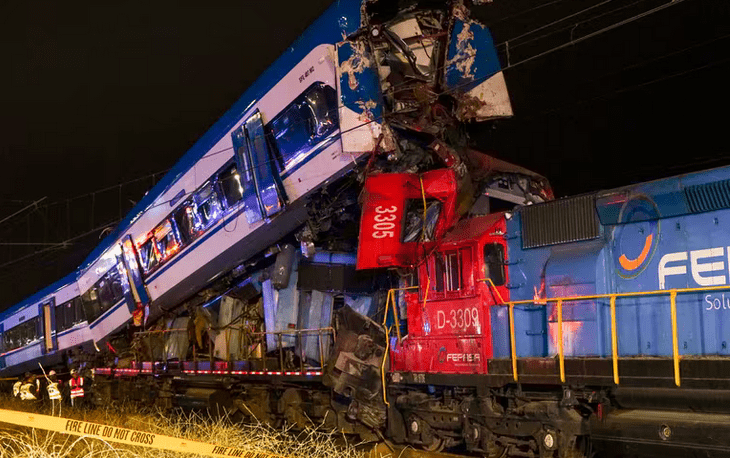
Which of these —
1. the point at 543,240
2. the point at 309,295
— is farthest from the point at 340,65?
the point at 309,295

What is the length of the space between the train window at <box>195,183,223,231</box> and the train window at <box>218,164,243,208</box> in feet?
1.09

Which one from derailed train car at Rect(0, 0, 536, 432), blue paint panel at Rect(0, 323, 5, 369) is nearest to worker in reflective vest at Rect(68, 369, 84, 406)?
derailed train car at Rect(0, 0, 536, 432)

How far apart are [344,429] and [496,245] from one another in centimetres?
407

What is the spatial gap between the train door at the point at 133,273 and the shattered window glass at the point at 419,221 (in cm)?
813

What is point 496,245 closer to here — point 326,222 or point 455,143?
point 455,143

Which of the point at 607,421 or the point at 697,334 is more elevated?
the point at 697,334

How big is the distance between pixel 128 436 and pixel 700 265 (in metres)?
6.36

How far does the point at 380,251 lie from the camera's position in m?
11.5

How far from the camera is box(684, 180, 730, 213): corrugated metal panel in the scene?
8398mm

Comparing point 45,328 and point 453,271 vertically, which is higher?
point 453,271

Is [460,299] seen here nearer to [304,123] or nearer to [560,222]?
[560,222]

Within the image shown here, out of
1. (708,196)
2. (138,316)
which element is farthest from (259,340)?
(708,196)

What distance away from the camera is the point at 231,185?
555 inches

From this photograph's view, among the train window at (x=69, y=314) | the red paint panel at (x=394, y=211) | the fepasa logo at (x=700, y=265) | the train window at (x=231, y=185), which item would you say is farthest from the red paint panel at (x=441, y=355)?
the train window at (x=69, y=314)
